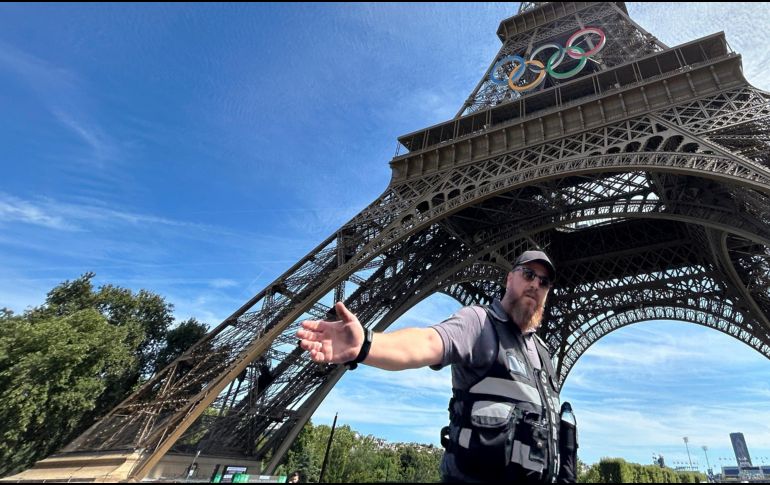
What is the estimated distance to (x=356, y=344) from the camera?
154 centimetres

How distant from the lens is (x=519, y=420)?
1.80 m

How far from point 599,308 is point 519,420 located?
27.1m

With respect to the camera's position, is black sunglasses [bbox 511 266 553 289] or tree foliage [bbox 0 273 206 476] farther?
tree foliage [bbox 0 273 206 476]

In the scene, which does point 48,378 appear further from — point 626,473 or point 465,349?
point 626,473

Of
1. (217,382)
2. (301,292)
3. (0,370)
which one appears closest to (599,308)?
(301,292)

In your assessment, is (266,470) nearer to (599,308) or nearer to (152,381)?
(152,381)

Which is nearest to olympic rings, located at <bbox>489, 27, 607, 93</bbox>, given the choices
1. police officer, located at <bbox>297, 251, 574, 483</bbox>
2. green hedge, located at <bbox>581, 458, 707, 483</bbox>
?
police officer, located at <bbox>297, 251, 574, 483</bbox>

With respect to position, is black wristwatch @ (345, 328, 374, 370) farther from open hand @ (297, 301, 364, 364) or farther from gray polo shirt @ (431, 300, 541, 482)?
gray polo shirt @ (431, 300, 541, 482)

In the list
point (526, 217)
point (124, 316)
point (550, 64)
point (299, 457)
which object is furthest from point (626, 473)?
point (124, 316)

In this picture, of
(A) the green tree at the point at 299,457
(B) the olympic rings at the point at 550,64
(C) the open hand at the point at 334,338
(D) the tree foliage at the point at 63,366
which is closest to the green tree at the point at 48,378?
(D) the tree foliage at the point at 63,366

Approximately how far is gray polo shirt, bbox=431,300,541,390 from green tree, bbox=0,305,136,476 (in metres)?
18.6

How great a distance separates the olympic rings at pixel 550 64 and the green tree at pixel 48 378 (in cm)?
2168

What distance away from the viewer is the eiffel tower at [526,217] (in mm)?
11195

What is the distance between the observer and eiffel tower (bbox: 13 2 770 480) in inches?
441
